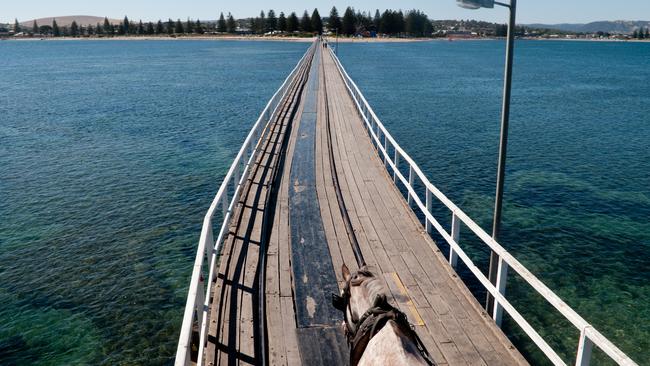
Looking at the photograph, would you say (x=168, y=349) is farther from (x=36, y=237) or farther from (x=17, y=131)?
(x=17, y=131)

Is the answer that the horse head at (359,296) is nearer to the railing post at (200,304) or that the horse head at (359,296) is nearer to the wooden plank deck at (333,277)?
the wooden plank deck at (333,277)

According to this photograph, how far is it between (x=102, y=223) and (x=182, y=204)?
3.39 meters

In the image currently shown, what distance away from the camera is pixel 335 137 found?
894 inches

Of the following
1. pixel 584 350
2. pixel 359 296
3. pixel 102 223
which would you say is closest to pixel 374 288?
pixel 359 296

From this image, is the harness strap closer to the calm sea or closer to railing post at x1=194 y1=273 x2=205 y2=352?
railing post at x1=194 y1=273 x2=205 y2=352


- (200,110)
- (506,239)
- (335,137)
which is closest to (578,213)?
(506,239)

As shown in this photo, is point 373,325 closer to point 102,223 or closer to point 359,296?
point 359,296

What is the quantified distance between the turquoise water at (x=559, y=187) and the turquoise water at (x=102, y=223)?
9628 mm

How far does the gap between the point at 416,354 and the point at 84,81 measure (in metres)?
81.8

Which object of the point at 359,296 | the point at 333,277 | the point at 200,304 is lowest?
the point at 333,277

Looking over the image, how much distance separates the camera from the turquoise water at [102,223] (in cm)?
1288

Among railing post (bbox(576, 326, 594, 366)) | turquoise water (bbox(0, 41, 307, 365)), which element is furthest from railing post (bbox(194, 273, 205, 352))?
turquoise water (bbox(0, 41, 307, 365))

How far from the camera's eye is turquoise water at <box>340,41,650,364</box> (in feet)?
46.0

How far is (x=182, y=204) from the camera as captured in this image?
865 inches
